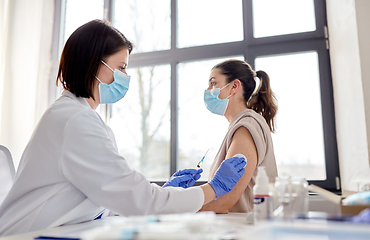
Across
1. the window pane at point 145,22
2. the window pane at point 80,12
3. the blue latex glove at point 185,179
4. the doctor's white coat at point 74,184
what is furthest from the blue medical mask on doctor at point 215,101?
the window pane at point 80,12

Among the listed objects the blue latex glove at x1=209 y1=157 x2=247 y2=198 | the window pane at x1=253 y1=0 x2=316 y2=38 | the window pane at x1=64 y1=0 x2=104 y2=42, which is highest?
the window pane at x1=64 y1=0 x2=104 y2=42

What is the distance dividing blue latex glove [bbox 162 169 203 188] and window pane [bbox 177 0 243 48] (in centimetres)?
135

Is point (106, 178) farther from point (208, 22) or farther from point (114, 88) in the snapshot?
point (208, 22)

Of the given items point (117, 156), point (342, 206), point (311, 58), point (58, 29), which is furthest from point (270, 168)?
point (58, 29)

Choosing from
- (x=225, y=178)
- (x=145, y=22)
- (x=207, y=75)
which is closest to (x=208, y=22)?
(x=207, y=75)

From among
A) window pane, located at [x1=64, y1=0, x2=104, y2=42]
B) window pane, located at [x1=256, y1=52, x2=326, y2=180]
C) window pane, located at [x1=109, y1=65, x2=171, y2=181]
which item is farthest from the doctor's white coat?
window pane, located at [x1=64, y1=0, x2=104, y2=42]

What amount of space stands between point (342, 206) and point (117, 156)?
2.06 feet

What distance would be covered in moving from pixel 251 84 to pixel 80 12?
1971 mm

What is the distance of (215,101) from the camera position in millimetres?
1708

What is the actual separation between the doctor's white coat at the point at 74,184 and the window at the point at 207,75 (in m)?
1.36

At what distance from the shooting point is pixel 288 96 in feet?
6.96

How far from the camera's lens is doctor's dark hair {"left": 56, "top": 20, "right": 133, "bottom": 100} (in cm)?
111

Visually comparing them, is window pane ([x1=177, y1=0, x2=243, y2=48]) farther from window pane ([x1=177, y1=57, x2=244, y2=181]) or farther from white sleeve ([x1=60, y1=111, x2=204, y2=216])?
white sleeve ([x1=60, y1=111, x2=204, y2=216])

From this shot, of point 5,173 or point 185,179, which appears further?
point 185,179
